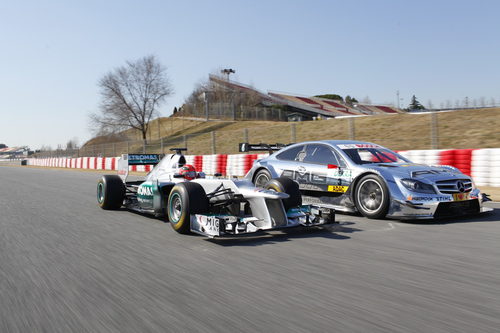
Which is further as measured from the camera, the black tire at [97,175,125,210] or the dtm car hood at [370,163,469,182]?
the black tire at [97,175,125,210]

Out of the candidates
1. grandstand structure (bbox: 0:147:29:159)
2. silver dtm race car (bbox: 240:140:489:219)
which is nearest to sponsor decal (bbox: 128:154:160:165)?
silver dtm race car (bbox: 240:140:489:219)

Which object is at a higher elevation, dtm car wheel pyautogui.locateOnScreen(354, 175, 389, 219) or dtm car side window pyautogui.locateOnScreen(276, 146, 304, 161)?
dtm car side window pyautogui.locateOnScreen(276, 146, 304, 161)

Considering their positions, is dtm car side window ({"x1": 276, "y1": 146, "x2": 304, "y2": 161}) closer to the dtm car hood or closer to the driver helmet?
the dtm car hood

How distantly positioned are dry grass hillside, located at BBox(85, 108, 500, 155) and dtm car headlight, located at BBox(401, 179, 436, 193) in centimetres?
812

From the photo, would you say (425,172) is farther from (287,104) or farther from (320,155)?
(287,104)

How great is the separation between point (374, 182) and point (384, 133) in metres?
18.3

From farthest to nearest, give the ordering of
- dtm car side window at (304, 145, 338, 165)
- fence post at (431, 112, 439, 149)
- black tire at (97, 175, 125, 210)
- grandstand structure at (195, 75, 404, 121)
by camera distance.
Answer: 1. grandstand structure at (195, 75, 404, 121)
2. fence post at (431, 112, 439, 149)
3. black tire at (97, 175, 125, 210)
4. dtm car side window at (304, 145, 338, 165)

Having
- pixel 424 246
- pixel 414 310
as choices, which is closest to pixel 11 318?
pixel 414 310

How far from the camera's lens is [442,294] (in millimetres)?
3424

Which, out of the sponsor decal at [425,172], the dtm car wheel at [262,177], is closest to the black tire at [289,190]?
the sponsor decal at [425,172]

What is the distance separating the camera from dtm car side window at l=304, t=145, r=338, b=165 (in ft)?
26.7

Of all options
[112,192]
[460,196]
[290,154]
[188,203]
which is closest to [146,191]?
[112,192]

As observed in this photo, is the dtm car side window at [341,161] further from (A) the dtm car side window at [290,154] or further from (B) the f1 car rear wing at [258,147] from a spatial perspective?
(B) the f1 car rear wing at [258,147]

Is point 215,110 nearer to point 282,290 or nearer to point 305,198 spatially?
point 305,198
